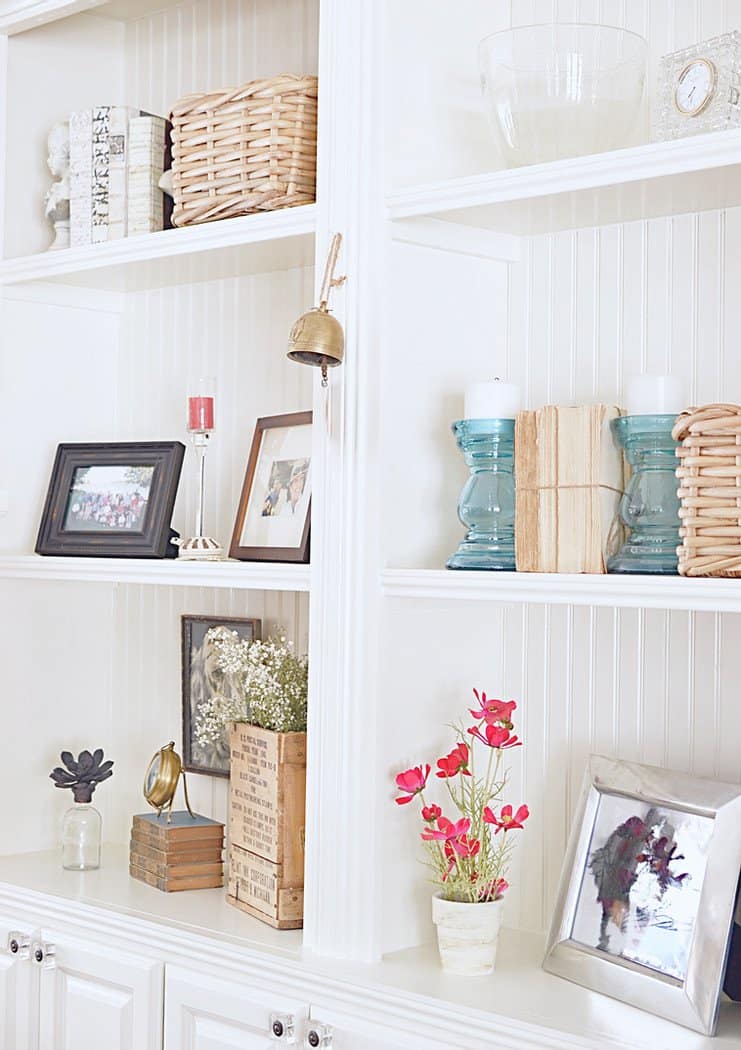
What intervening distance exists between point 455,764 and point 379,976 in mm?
299

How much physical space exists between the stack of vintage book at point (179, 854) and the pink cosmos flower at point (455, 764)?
62 cm

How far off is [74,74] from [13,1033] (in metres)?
1.76

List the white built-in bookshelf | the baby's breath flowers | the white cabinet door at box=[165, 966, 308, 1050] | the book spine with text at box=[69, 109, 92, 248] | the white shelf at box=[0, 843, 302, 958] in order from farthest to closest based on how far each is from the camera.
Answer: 1. the book spine with text at box=[69, 109, 92, 248]
2. the baby's breath flowers
3. the white shelf at box=[0, 843, 302, 958]
4. the white cabinet door at box=[165, 966, 308, 1050]
5. the white built-in bookshelf

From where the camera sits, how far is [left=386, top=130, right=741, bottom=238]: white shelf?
1657mm

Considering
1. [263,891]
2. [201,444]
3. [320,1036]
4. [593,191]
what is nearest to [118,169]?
[201,444]

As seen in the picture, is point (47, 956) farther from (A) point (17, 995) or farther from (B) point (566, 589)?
(B) point (566, 589)

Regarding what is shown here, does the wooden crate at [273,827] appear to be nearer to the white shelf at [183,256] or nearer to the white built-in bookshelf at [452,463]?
the white built-in bookshelf at [452,463]

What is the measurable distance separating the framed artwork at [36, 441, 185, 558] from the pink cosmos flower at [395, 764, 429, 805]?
0.71 meters

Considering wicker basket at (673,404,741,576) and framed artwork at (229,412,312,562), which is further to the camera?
framed artwork at (229,412,312,562)

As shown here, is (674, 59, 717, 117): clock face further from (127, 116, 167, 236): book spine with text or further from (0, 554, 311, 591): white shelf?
(127, 116, 167, 236): book spine with text

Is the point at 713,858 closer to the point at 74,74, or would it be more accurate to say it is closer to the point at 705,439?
the point at 705,439

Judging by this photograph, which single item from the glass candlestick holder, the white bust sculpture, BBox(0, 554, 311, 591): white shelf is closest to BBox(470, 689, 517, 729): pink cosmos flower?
BBox(0, 554, 311, 591): white shelf

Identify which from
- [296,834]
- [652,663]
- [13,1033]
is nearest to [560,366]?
[652,663]

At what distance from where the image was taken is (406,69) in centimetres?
201
